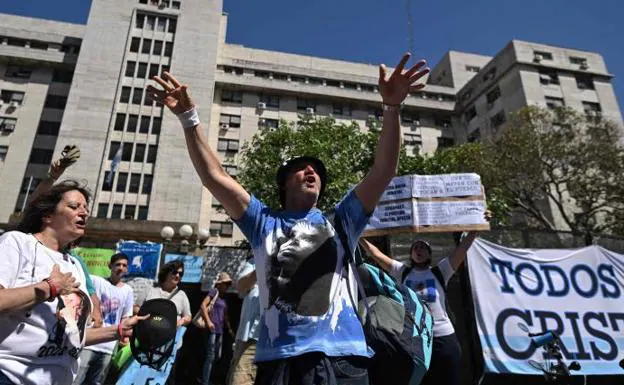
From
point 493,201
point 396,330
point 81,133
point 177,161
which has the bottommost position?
point 396,330

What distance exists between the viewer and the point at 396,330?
84.0 inches

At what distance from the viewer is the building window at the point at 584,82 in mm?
36094

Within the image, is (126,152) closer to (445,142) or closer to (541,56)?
(445,142)

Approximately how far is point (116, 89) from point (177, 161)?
8.36 metres

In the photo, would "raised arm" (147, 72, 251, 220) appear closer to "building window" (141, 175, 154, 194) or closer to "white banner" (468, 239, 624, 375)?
"white banner" (468, 239, 624, 375)

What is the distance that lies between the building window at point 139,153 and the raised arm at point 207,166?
104 feet

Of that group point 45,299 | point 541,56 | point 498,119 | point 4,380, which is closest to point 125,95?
point 498,119

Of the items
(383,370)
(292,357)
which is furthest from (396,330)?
(292,357)

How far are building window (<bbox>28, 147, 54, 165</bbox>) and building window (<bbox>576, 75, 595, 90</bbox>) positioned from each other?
149 ft

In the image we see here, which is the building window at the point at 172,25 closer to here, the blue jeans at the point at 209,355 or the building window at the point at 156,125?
the building window at the point at 156,125

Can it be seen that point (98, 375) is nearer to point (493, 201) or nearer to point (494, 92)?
point (493, 201)

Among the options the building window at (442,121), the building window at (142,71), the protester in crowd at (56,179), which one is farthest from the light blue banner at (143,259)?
the building window at (442,121)

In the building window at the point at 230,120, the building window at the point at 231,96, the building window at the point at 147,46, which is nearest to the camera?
the building window at the point at 147,46

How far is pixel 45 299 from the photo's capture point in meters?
1.83
